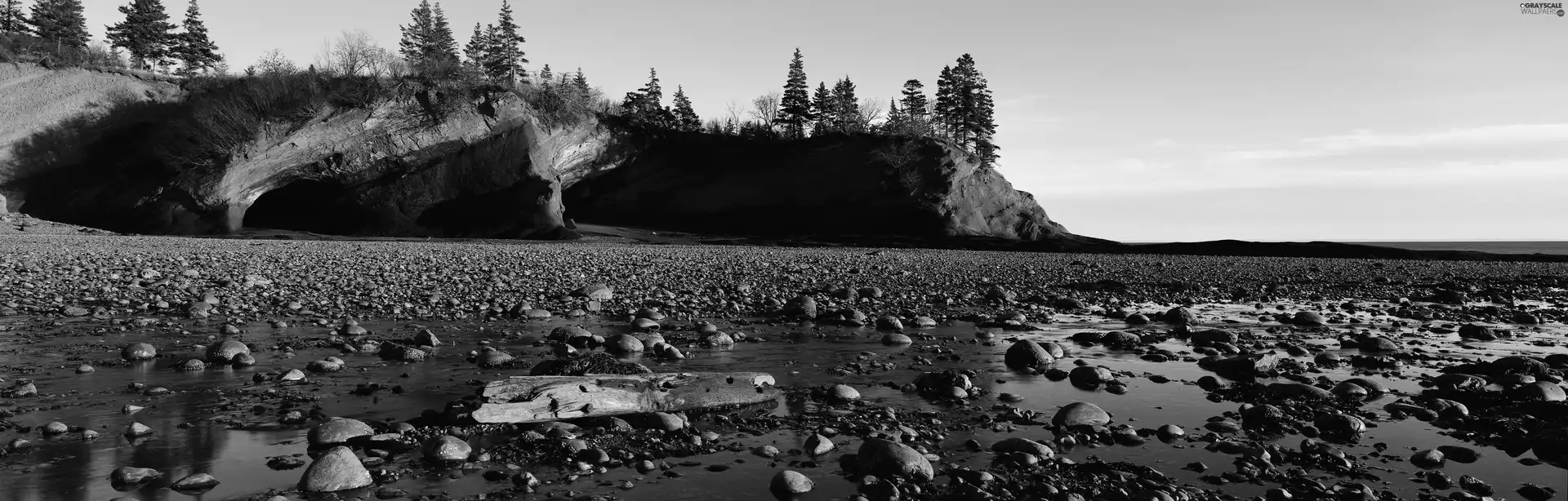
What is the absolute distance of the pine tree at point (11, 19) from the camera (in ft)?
186

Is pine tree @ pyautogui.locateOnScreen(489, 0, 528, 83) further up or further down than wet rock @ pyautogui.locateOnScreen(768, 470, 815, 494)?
further up

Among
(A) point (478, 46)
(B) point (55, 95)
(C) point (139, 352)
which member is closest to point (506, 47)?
(A) point (478, 46)

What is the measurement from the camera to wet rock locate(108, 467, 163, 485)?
12.8 ft

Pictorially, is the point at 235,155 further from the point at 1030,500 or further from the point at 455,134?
the point at 1030,500

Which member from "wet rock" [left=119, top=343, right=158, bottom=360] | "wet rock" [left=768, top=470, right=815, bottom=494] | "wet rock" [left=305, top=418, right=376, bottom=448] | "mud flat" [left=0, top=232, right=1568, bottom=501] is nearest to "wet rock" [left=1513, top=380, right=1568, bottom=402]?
"mud flat" [left=0, top=232, right=1568, bottom=501]

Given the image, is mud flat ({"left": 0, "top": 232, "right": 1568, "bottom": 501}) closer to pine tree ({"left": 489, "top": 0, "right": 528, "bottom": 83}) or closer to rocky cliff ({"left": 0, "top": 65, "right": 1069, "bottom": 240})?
rocky cliff ({"left": 0, "top": 65, "right": 1069, "bottom": 240})

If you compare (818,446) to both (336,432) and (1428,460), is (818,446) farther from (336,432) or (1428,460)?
(1428,460)

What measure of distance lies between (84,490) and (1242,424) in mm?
6610

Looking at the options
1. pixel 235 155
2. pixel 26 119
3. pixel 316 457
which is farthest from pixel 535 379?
pixel 26 119

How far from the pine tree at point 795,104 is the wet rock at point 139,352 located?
5874 cm

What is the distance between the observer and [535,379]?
5492 millimetres

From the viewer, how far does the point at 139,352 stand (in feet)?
24.0

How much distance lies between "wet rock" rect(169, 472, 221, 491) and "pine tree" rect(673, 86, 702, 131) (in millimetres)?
61646

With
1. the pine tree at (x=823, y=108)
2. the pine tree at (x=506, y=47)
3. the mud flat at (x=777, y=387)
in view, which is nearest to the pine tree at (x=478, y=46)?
the pine tree at (x=506, y=47)
